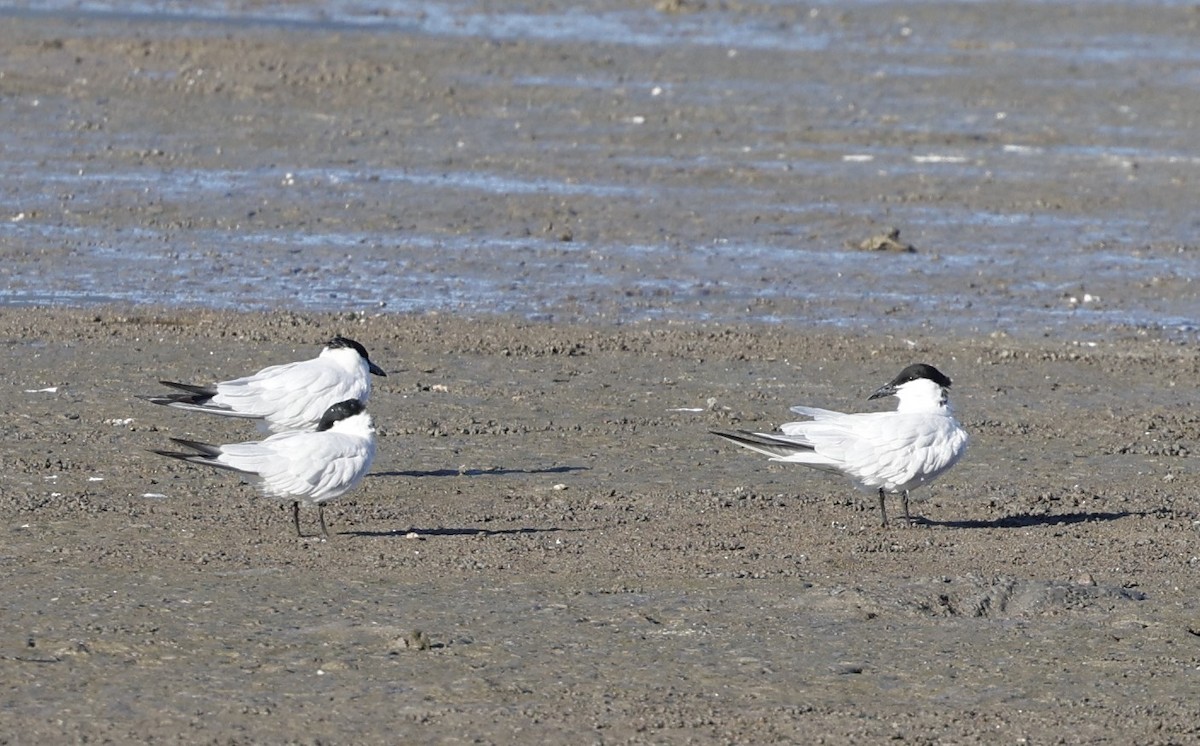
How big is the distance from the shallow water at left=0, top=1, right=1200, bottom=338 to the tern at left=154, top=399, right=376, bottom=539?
5264 mm

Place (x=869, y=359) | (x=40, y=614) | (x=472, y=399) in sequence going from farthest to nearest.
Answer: (x=869, y=359)
(x=472, y=399)
(x=40, y=614)

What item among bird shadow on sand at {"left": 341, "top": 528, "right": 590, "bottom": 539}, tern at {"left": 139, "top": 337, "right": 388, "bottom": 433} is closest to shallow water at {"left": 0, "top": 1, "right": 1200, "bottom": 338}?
tern at {"left": 139, "top": 337, "right": 388, "bottom": 433}

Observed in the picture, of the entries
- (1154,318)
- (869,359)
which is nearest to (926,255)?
(1154,318)

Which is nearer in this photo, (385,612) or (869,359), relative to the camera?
(385,612)

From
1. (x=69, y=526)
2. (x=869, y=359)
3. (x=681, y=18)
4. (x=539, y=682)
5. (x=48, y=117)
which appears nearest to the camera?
(x=539, y=682)

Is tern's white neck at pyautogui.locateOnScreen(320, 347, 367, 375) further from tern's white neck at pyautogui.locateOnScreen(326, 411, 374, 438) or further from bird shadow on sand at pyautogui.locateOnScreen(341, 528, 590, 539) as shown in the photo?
bird shadow on sand at pyautogui.locateOnScreen(341, 528, 590, 539)

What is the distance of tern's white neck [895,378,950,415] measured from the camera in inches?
359

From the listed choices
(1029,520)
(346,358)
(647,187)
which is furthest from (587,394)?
(647,187)

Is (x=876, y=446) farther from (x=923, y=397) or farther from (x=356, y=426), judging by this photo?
(x=356, y=426)

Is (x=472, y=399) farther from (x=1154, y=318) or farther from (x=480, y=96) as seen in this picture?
(x=480, y=96)

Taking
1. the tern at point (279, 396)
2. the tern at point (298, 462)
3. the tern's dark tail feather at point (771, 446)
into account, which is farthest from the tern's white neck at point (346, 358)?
the tern's dark tail feather at point (771, 446)

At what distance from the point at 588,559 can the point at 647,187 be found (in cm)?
1017

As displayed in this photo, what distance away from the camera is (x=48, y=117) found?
782 inches

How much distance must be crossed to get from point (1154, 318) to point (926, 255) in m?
2.17
